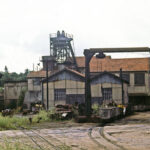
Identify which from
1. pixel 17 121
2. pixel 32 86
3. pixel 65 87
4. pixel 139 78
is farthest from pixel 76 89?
pixel 17 121

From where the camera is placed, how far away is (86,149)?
27.1 feet

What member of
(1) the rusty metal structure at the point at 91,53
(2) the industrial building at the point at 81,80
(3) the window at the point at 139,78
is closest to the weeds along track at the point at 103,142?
(1) the rusty metal structure at the point at 91,53

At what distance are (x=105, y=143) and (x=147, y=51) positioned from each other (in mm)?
9810

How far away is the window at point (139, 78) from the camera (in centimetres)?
3819

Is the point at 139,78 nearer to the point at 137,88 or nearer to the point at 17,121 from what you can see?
the point at 137,88

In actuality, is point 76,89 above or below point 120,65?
below

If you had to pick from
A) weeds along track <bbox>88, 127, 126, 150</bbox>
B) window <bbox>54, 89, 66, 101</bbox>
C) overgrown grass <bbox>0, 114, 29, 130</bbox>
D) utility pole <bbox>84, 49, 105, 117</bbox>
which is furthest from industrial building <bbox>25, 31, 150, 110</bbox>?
weeds along track <bbox>88, 127, 126, 150</bbox>

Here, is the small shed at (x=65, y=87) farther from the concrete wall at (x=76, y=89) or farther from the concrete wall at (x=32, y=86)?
the concrete wall at (x=32, y=86)

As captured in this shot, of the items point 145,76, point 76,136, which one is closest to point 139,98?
point 145,76

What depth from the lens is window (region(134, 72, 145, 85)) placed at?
38188 mm

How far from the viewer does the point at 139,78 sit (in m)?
38.3

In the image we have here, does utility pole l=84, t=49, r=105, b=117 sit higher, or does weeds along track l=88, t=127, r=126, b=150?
utility pole l=84, t=49, r=105, b=117

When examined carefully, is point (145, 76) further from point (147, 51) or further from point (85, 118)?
point (85, 118)

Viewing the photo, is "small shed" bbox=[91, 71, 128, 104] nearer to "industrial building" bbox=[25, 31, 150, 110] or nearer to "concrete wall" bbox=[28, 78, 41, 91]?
"industrial building" bbox=[25, 31, 150, 110]
